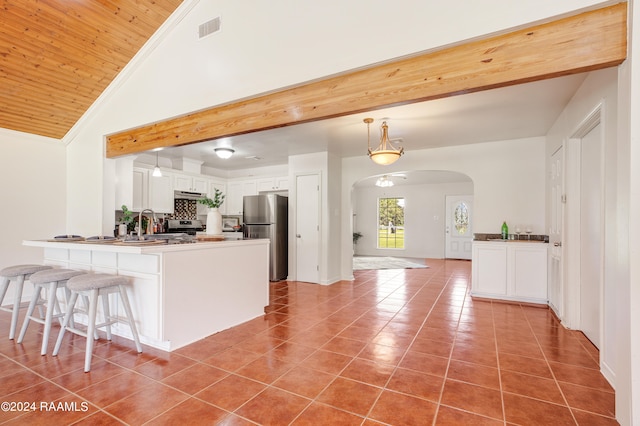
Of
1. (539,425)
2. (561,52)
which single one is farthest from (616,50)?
(539,425)

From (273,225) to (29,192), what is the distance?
3732 millimetres

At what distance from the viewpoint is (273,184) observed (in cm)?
706

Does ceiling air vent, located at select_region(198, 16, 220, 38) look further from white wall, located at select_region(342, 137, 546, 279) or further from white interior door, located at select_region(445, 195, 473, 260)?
white interior door, located at select_region(445, 195, 473, 260)

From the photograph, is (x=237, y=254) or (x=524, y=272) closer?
(x=237, y=254)

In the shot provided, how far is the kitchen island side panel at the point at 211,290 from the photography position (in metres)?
2.70

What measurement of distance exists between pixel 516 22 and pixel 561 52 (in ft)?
1.08

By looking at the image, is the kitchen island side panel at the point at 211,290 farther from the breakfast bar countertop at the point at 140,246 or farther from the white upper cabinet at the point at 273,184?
the white upper cabinet at the point at 273,184

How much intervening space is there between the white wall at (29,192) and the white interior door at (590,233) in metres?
6.92

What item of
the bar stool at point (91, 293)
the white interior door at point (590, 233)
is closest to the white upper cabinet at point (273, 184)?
the bar stool at point (91, 293)

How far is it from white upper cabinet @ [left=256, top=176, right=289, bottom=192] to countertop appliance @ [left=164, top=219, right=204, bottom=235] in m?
1.62

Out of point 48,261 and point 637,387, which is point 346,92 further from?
point 48,261

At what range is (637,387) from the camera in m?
1.57

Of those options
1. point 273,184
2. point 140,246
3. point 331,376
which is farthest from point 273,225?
point 331,376

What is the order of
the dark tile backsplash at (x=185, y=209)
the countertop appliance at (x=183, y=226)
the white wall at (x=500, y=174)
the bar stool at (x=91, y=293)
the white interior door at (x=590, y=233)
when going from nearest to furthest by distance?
the bar stool at (x=91, y=293), the white interior door at (x=590, y=233), the white wall at (x=500, y=174), the countertop appliance at (x=183, y=226), the dark tile backsplash at (x=185, y=209)
